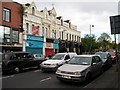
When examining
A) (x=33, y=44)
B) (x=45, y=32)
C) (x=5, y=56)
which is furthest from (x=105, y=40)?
(x=5, y=56)

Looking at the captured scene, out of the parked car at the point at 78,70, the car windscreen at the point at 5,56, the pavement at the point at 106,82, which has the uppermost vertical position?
the car windscreen at the point at 5,56

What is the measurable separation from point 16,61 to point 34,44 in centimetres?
2089

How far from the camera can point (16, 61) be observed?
16547mm

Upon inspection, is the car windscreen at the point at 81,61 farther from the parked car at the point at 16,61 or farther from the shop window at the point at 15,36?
the shop window at the point at 15,36

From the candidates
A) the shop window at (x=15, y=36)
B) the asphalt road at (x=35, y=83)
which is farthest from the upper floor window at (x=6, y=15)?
the asphalt road at (x=35, y=83)

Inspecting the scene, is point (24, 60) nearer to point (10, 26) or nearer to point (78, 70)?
point (78, 70)

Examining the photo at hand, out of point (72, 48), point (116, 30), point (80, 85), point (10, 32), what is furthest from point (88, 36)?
point (80, 85)

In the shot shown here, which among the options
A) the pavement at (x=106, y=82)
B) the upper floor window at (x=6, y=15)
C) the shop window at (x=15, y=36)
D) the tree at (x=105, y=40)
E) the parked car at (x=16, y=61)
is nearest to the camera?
the pavement at (x=106, y=82)

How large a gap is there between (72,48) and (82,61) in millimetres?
42153

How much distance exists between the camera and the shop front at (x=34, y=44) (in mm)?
35625

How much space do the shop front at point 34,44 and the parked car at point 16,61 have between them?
1714cm

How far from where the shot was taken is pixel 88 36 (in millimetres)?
75000

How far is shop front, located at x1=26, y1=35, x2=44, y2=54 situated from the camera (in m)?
35.6

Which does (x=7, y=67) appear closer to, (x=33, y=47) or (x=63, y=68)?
(x=63, y=68)
